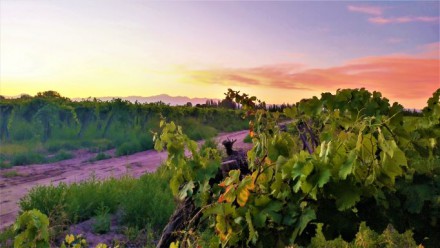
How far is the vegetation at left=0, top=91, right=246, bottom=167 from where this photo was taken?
68.2 feet

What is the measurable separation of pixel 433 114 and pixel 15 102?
22.0m

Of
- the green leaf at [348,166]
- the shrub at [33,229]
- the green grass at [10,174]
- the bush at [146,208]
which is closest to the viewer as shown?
the green leaf at [348,166]

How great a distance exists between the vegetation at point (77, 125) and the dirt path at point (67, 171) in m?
2.78

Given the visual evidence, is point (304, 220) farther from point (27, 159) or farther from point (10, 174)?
point (27, 159)

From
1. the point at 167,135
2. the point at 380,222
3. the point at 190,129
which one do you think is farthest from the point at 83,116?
the point at 380,222

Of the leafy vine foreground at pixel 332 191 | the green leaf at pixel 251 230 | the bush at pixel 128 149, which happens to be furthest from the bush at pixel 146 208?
the bush at pixel 128 149

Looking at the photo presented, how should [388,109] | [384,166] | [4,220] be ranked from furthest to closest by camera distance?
[4,220] < [388,109] < [384,166]

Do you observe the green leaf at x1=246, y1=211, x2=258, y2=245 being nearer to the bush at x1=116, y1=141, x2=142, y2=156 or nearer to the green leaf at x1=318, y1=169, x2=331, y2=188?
the green leaf at x1=318, y1=169, x2=331, y2=188

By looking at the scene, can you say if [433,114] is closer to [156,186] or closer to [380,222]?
[380,222]

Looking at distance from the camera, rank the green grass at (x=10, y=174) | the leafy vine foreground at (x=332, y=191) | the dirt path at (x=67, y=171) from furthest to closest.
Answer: the green grass at (x=10, y=174) → the dirt path at (x=67, y=171) → the leafy vine foreground at (x=332, y=191)

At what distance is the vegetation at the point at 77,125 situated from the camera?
20781 mm

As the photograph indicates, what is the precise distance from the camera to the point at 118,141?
2183cm

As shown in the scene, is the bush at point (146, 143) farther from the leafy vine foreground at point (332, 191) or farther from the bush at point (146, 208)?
the leafy vine foreground at point (332, 191)

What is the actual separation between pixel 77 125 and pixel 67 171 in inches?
352
